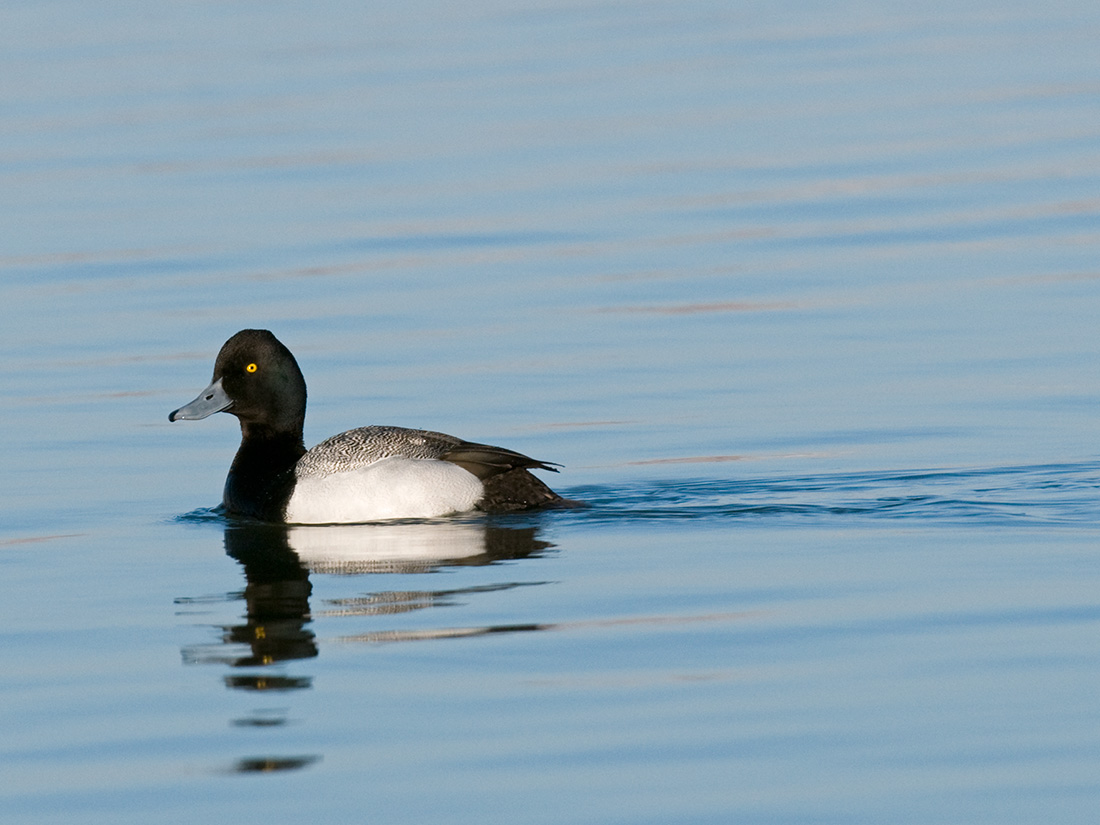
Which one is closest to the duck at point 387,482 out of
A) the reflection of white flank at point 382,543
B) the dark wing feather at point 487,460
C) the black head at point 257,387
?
the dark wing feather at point 487,460

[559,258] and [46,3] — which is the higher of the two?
[46,3]

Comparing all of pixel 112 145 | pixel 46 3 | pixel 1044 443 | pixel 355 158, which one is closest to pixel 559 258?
pixel 355 158

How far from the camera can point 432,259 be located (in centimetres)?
1698

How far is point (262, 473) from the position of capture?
Answer: 35.8 ft

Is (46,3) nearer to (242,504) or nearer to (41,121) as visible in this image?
(41,121)

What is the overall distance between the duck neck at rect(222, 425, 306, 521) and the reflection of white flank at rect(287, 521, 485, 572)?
251 millimetres

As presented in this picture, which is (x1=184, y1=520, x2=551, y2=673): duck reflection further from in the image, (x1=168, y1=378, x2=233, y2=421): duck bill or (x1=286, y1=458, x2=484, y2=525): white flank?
(x1=168, y1=378, x2=233, y2=421): duck bill

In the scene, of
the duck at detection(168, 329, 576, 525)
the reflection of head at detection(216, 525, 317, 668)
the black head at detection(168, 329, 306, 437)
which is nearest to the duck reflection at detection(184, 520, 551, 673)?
the reflection of head at detection(216, 525, 317, 668)

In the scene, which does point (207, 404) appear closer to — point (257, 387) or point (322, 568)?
point (257, 387)

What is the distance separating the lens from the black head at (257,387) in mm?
11320

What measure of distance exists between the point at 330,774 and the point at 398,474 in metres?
4.21

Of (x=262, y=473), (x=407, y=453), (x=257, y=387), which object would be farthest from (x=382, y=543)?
(x=257, y=387)

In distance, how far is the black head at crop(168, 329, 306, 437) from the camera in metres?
11.3

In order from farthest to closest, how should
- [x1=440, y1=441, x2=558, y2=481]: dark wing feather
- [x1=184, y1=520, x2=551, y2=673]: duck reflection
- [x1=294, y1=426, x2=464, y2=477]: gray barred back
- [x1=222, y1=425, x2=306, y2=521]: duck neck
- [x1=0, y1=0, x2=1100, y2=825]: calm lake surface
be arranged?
[x1=222, y1=425, x2=306, y2=521]: duck neck
[x1=294, y1=426, x2=464, y2=477]: gray barred back
[x1=440, y1=441, x2=558, y2=481]: dark wing feather
[x1=184, y1=520, x2=551, y2=673]: duck reflection
[x1=0, y1=0, x2=1100, y2=825]: calm lake surface
